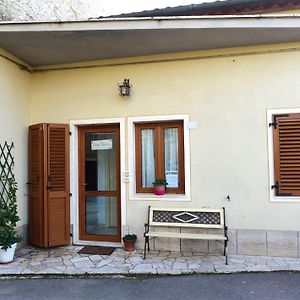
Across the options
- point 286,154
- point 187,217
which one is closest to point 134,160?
point 187,217

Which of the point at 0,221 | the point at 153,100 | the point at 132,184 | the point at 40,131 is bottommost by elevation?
the point at 0,221

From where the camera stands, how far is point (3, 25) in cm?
519

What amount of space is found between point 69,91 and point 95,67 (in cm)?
68

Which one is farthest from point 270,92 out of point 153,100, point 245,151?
point 153,100

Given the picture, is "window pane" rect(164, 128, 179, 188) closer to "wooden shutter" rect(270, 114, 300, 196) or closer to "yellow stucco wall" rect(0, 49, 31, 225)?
"wooden shutter" rect(270, 114, 300, 196)

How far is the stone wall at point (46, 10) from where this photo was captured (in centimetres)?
680

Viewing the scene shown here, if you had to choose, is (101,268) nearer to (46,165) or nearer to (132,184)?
(132,184)

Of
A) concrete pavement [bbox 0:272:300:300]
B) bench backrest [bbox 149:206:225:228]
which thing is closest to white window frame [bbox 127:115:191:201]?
bench backrest [bbox 149:206:225:228]

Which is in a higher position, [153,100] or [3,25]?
[3,25]

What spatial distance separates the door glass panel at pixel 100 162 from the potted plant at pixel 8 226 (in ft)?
4.56

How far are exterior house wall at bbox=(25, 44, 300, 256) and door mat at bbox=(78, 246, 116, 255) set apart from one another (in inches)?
21.0

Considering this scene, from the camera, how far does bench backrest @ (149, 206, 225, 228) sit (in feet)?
18.7

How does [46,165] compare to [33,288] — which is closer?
[33,288]

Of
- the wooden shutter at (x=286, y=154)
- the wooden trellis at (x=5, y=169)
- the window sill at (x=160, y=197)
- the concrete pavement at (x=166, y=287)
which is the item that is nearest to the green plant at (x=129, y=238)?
the window sill at (x=160, y=197)
